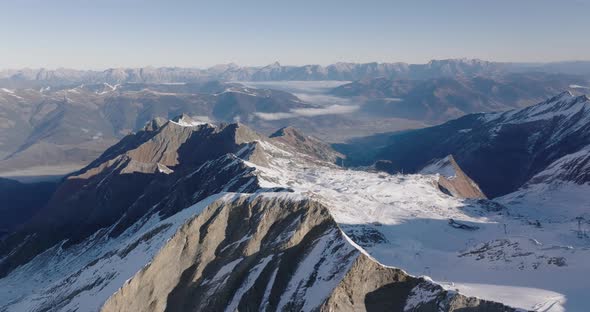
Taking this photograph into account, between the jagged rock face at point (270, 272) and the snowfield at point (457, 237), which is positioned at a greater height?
the jagged rock face at point (270, 272)

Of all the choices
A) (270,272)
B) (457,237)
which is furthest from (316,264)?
(457,237)

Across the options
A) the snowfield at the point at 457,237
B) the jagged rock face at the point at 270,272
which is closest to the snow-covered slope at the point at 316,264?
the jagged rock face at the point at 270,272

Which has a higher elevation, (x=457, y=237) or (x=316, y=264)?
(x=316, y=264)

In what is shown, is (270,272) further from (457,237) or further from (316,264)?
(457,237)

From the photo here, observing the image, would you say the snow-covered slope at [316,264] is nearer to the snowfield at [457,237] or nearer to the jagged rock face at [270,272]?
the jagged rock face at [270,272]

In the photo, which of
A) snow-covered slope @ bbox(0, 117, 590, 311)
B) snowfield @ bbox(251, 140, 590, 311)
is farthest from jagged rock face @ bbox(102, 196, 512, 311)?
snowfield @ bbox(251, 140, 590, 311)

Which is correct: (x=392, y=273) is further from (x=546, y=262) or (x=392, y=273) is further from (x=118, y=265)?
(x=118, y=265)

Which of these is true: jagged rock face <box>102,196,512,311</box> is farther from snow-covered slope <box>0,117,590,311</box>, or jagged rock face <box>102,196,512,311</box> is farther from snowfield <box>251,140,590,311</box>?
snowfield <box>251,140,590,311</box>

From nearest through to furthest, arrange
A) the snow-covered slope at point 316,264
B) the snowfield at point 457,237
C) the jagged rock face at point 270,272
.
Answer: the jagged rock face at point 270,272 < the snow-covered slope at point 316,264 < the snowfield at point 457,237

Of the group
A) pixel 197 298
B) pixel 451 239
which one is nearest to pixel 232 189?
pixel 451 239
